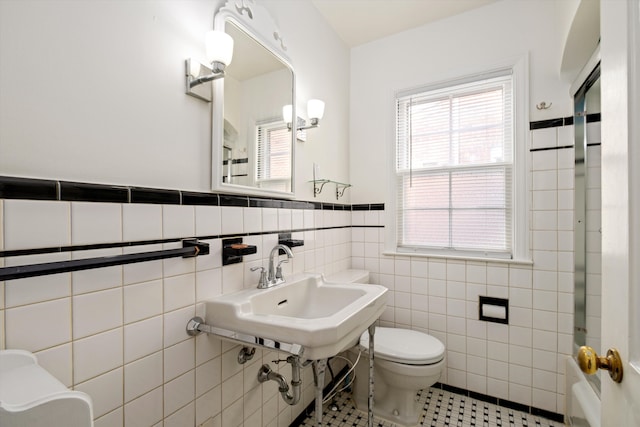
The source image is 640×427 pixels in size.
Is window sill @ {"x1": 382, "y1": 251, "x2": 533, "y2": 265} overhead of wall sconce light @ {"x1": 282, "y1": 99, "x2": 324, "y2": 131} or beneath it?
beneath

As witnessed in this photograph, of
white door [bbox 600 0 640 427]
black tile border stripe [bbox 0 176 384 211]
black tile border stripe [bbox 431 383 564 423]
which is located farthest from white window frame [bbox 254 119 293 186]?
black tile border stripe [bbox 431 383 564 423]

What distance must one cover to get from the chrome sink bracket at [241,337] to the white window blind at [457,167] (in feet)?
4.99

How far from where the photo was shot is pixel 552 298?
1.75m

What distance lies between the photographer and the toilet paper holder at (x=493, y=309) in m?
1.87

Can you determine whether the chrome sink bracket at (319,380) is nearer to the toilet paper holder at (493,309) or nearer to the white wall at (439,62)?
the toilet paper holder at (493,309)

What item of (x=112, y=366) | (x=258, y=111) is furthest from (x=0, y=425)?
(x=258, y=111)

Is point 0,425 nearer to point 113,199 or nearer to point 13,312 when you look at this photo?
point 13,312

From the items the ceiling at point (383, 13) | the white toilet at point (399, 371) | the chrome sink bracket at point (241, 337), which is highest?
the ceiling at point (383, 13)

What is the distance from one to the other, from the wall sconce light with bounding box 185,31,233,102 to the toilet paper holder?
204cm

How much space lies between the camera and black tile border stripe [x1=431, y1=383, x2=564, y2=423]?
1.75 m

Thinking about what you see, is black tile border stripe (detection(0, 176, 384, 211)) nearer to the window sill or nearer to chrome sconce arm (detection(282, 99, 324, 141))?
chrome sconce arm (detection(282, 99, 324, 141))

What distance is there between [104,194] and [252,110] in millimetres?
787

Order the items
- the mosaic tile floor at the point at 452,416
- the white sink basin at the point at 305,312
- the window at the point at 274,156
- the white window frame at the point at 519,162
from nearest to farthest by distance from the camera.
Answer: the white sink basin at the point at 305,312 < the window at the point at 274,156 < the mosaic tile floor at the point at 452,416 < the white window frame at the point at 519,162

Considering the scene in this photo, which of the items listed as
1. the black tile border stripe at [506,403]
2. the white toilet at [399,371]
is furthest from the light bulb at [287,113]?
the black tile border stripe at [506,403]
